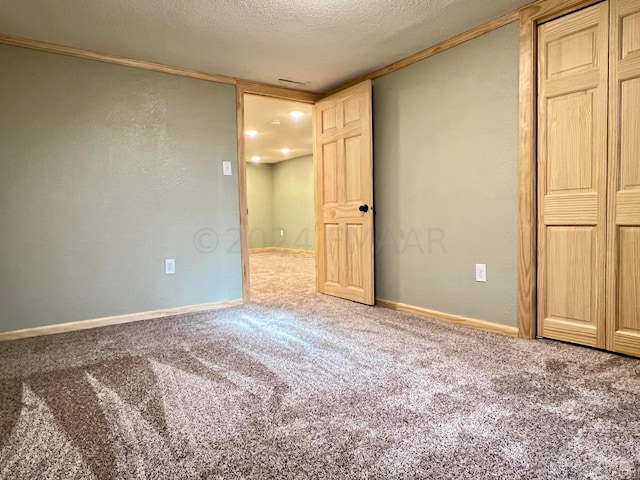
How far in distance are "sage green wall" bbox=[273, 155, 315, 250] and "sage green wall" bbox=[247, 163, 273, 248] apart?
0.14 metres

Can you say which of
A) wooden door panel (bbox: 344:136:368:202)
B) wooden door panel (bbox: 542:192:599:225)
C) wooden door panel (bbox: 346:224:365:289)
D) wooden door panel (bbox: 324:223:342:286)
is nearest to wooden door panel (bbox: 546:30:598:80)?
wooden door panel (bbox: 542:192:599:225)

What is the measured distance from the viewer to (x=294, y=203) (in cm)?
917

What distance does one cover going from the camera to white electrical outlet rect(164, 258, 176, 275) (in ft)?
10.9

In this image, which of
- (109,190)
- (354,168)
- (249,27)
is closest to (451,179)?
(354,168)

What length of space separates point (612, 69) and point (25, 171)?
370cm

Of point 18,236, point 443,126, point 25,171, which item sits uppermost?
point 443,126

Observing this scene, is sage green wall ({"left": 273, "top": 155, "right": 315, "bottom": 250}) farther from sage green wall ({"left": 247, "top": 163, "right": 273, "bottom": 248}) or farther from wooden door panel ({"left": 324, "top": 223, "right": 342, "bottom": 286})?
wooden door panel ({"left": 324, "top": 223, "right": 342, "bottom": 286})

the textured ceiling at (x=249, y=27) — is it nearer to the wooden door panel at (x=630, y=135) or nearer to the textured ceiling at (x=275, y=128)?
the wooden door panel at (x=630, y=135)

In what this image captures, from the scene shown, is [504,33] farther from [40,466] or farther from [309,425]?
[40,466]

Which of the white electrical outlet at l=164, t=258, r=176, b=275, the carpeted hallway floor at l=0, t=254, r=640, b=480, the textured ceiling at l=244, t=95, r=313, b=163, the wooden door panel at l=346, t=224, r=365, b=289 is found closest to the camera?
the carpeted hallway floor at l=0, t=254, r=640, b=480

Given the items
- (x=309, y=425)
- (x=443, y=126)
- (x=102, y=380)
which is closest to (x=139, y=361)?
(x=102, y=380)

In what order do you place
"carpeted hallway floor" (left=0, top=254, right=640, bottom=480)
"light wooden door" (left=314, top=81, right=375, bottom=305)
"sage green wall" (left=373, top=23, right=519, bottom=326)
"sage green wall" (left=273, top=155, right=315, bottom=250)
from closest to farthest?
"carpeted hallway floor" (left=0, top=254, right=640, bottom=480)
"sage green wall" (left=373, top=23, right=519, bottom=326)
"light wooden door" (left=314, top=81, right=375, bottom=305)
"sage green wall" (left=273, top=155, right=315, bottom=250)

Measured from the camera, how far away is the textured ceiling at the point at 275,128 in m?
4.70

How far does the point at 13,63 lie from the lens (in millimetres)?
2715
